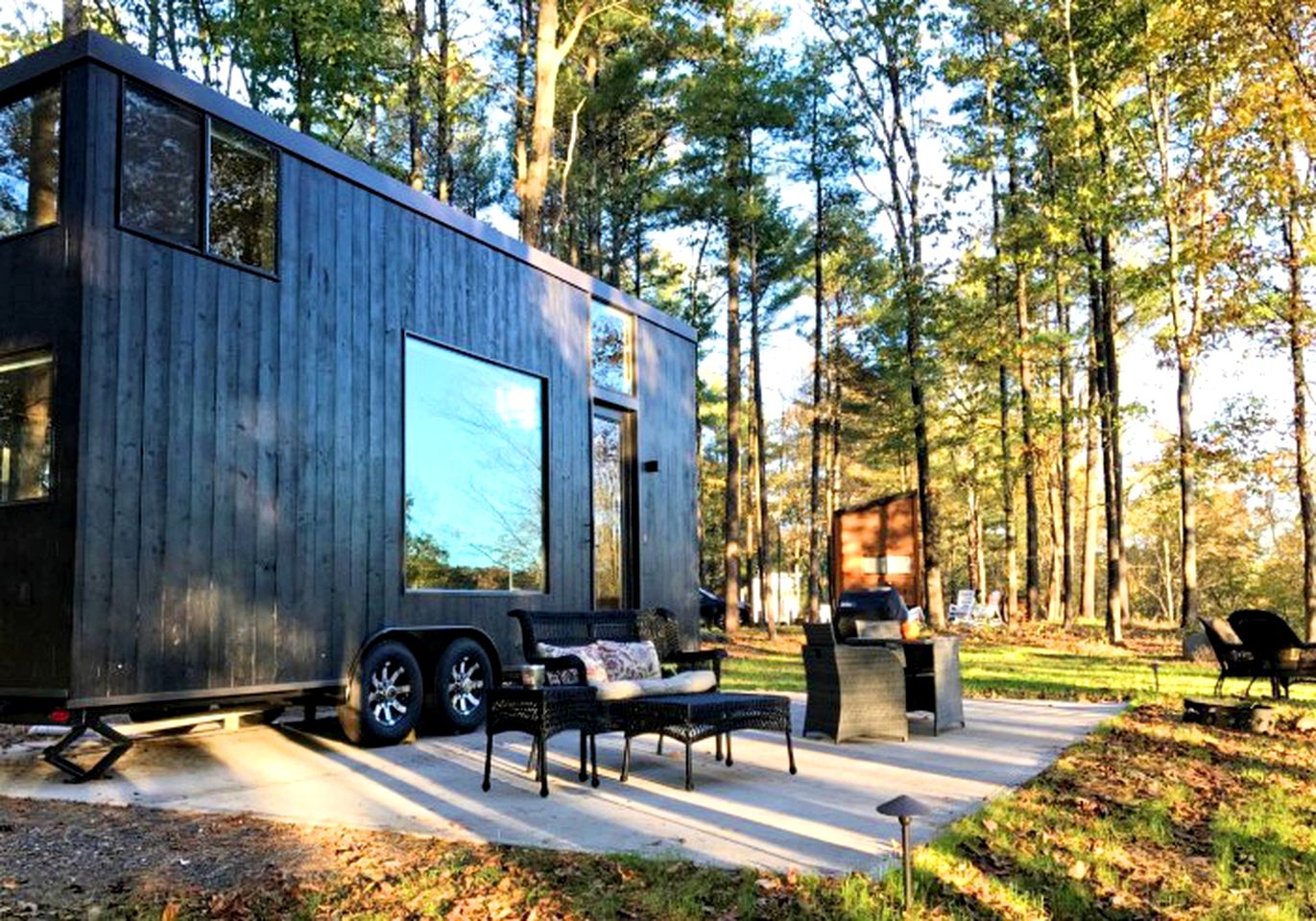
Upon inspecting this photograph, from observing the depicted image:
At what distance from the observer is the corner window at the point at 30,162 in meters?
5.77

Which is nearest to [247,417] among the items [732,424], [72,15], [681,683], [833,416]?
[681,683]

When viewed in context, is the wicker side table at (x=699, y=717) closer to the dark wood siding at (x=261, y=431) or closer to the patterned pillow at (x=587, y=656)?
the patterned pillow at (x=587, y=656)

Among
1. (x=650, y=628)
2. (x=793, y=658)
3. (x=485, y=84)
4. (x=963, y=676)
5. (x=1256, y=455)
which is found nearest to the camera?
(x=650, y=628)

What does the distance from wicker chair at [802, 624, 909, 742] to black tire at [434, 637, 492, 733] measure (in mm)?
2283

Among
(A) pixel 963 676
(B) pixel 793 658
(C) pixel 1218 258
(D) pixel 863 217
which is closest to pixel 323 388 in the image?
(A) pixel 963 676

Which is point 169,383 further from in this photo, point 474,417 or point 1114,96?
point 1114,96

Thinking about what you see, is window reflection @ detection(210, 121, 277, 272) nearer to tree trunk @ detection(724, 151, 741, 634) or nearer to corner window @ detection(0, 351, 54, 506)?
corner window @ detection(0, 351, 54, 506)

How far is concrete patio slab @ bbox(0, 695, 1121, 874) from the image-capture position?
162 inches

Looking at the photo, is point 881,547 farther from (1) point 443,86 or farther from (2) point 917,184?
(1) point 443,86

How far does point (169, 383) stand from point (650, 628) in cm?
346

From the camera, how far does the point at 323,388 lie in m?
7.02

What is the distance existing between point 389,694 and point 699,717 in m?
2.85

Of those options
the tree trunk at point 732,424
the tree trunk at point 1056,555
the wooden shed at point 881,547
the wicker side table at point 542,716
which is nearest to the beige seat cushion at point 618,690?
the wicker side table at point 542,716

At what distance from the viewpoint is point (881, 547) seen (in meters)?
22.8
